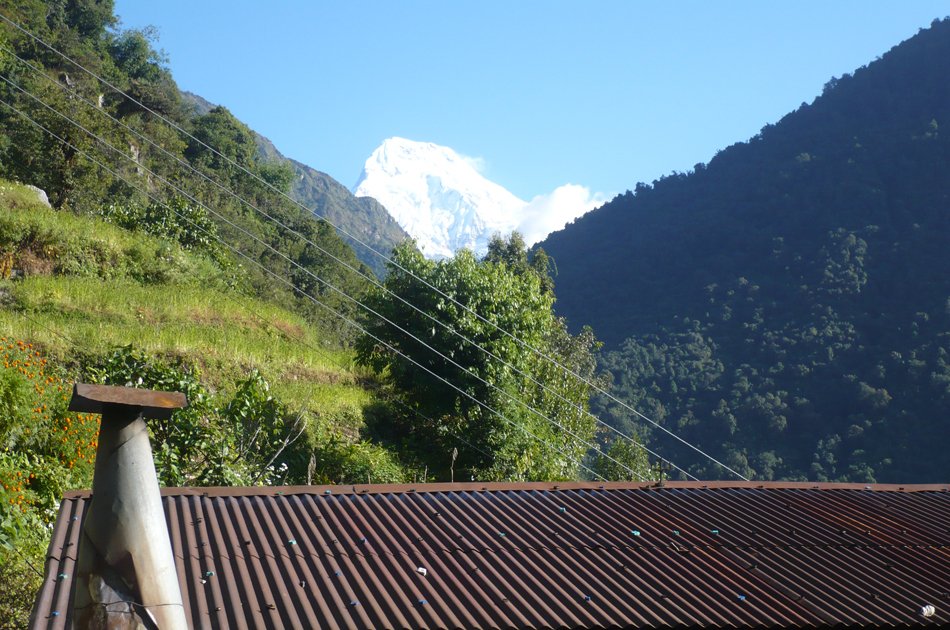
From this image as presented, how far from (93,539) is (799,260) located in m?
55.6

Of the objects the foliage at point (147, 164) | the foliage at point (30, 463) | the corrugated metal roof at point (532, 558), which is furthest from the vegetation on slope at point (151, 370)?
the corrugated metal roof at point (532, 558)

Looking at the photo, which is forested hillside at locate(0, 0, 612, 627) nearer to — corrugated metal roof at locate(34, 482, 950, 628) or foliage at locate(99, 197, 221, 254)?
foliage at locate(99, 197, 221, 254)

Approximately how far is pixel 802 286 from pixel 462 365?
37501 millimetres

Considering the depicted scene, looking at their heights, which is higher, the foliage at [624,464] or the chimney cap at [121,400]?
the chimney cap at [121,400]

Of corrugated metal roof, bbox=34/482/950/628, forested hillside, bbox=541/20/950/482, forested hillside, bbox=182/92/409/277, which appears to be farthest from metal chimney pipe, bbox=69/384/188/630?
forested hillside, bbox=182/92/409/277

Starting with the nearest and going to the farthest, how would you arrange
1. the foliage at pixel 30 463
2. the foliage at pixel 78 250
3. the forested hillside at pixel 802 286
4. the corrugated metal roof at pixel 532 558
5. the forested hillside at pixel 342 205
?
the corrugated metal roof at pixel 532 558, the foliage at pixel 30 463, the foliage at pixel 78 250, the forested hillside at pixel 802 286, the forested hillside at pixel 342 205

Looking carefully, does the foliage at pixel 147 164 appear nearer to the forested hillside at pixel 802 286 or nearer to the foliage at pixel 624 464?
the foliage at pixel 624 464

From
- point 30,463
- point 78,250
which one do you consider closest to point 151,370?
point 30,463

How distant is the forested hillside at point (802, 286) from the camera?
1596 inches

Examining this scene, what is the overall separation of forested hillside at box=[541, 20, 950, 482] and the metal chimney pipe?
3784cm

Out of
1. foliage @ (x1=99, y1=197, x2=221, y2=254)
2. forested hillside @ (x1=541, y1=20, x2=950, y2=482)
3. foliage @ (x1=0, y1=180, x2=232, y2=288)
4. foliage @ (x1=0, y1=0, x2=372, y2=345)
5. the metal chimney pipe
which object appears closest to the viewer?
the metal chimney pipe

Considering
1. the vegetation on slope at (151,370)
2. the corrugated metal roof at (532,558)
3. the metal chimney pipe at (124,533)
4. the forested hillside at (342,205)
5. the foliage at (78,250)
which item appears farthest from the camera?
the forested hillside at (342,205)

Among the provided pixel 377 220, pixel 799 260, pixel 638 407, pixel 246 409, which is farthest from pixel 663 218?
pixel 246 409

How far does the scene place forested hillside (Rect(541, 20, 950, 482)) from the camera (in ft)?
133
